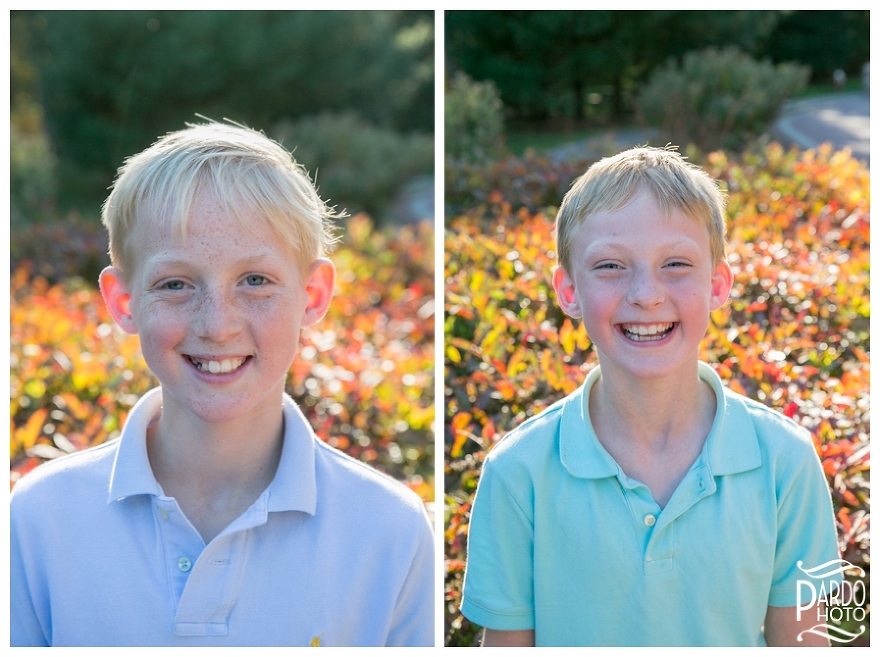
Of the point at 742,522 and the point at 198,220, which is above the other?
the point at 198,220

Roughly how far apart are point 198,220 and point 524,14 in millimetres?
4109

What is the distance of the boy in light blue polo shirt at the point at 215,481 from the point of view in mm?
1640

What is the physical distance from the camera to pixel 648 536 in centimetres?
167

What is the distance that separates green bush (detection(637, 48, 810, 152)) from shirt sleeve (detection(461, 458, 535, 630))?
4.32 meters

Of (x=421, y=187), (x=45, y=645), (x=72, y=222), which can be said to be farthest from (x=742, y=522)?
(x=421, y=187)

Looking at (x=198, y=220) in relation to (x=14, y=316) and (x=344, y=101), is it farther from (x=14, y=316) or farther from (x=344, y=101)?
(x=344, y=101)

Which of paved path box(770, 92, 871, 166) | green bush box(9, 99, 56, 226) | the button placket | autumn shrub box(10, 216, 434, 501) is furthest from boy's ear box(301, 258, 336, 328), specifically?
green bush box(9, 99, 56, 226)

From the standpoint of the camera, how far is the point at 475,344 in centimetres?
308

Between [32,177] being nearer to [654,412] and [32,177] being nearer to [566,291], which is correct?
[566,291]

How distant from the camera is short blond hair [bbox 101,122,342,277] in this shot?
1646mm

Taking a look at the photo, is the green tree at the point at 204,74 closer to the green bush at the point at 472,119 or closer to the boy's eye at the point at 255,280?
the green bush at the point at 472,119

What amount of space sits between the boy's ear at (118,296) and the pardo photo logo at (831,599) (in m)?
1.46

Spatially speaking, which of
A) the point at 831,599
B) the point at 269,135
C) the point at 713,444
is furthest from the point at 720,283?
the point at 269,135

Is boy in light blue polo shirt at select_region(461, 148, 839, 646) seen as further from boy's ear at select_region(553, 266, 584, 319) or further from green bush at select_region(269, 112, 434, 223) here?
green bush at select_region(269, 112, 434, 223)
